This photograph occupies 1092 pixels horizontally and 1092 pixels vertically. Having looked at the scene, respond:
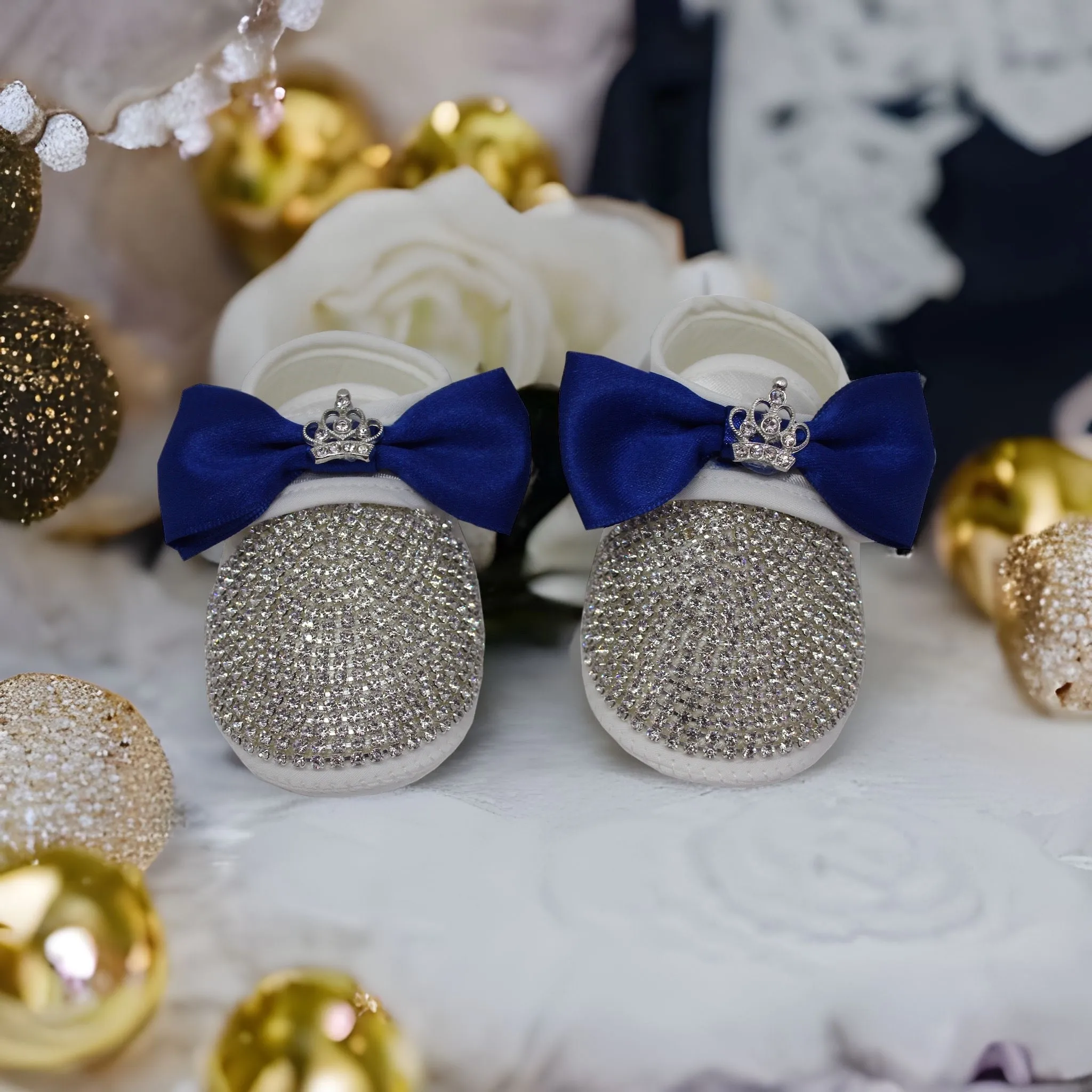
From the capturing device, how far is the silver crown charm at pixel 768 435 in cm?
98

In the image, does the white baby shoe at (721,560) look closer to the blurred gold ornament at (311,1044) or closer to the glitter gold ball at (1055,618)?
the glitter gold ball at (1055,618)

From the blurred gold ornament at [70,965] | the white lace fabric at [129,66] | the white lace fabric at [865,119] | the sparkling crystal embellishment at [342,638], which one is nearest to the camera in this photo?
the blurred gold ornament at [70,965]

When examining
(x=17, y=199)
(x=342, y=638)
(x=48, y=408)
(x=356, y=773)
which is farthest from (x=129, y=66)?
(x=356, y=773)

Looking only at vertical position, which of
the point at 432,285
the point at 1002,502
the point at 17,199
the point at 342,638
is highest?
the point at 17,199

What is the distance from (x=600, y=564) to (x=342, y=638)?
0.78 ft

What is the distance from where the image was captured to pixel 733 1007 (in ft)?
2.51

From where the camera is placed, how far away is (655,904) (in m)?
0.84

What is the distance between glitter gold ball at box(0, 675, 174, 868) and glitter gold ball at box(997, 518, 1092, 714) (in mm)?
787

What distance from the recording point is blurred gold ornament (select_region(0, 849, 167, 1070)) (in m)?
0.69

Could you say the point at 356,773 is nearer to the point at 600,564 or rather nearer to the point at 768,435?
the point at 600,564

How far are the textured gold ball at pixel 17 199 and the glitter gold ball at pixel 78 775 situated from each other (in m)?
0.51

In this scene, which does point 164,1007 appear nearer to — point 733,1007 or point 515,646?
point 733,1007

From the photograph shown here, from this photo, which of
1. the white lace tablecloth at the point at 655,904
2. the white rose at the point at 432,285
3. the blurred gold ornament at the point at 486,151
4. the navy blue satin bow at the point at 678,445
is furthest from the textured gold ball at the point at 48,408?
the navy blue satin bow at the point at 678,445

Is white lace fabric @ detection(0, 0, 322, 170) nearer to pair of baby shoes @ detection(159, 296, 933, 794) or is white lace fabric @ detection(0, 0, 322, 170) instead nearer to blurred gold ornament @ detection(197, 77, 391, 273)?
blurred gold ornament @ detection(197, 77, 391, 273)
